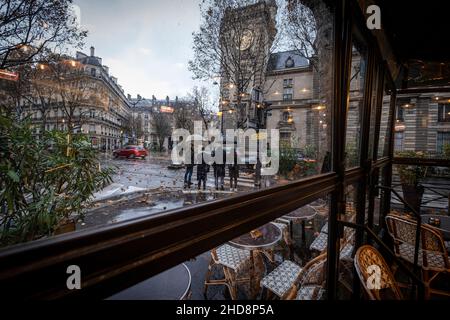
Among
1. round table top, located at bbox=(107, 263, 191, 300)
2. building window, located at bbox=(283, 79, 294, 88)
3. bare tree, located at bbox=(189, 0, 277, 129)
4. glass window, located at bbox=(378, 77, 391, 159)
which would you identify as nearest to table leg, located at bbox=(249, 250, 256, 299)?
round table top, located at bbox=(107, 263, 191, 300)

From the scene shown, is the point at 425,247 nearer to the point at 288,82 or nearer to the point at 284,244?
the point at 284,244

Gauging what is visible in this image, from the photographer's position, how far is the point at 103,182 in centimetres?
170

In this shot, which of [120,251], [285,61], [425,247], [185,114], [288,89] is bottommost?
[425,247]

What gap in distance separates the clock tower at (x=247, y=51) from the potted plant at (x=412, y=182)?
16.8ft

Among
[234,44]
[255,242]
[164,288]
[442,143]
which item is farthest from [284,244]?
[234,44]

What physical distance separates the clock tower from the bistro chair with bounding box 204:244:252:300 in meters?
6.95

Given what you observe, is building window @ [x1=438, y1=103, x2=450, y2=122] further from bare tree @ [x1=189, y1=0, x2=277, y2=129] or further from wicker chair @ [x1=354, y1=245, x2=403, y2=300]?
wicker chair @ [x1=354, y1=245, x2=403, y2=300]

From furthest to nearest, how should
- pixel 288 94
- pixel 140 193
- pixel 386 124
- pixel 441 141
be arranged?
pixel 288 94, pixel 441 141, pixel 386 124, pixel 140 193

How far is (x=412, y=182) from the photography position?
19.6 ft

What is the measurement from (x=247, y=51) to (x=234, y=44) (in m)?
0.86

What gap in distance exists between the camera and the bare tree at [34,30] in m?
0.94
